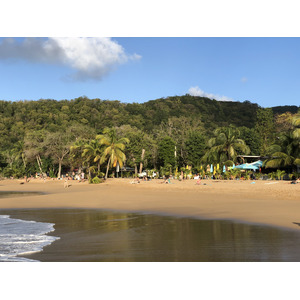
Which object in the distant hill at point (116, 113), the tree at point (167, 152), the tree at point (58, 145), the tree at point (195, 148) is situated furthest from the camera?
the distant hill at point (116, 113)

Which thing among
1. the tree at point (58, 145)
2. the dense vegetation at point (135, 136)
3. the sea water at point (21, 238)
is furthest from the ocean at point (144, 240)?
the tree at point (58, 145)

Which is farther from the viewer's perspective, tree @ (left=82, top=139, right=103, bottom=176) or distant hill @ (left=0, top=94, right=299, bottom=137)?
distant hill @ (left=0, top=94, right=299, bottom=137)

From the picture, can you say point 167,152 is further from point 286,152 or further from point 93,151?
point 286,152

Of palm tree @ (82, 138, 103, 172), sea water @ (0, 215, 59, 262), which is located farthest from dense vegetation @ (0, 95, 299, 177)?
sea water @ (0, 215, 59, 262)

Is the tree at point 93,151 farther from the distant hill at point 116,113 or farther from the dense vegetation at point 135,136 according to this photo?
the distant hill at point 116,113

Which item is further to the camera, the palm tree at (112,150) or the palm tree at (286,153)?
the palm tree at (112,150)

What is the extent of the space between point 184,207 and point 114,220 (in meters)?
4.40

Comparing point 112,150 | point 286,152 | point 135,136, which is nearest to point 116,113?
point 135,136

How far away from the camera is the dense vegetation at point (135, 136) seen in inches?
1437

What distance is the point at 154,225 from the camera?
10.6 metres

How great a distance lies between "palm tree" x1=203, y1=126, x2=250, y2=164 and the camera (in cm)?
3541

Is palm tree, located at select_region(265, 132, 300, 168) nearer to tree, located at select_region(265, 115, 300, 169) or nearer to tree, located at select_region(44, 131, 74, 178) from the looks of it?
tree, located at select_region(265, 115, 300, 169)
